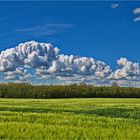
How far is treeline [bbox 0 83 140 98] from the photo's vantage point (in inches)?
5669

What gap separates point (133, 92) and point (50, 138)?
146m

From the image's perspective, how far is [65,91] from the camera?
149125 mm

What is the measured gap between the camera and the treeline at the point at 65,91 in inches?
5669

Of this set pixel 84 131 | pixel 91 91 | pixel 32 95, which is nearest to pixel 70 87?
pixel 91 91

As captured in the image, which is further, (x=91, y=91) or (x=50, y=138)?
(x=91, y=91)

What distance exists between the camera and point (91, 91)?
152m

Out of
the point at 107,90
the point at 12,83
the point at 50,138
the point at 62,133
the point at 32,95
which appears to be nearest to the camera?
the point at 50,138

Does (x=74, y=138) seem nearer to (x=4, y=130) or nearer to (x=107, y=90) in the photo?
(x=4, y=130)

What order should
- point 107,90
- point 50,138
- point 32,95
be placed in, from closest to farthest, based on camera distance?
point 50,138
point 32,95
point 107,90

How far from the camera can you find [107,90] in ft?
513

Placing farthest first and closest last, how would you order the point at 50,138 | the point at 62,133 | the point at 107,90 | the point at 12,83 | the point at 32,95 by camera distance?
1. the point at 12,83
2. the point at 107,90
3. the point at 32,95
4. the point at 62,133
5. the point at 50,138

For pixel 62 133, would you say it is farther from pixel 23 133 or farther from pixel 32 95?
pixel 32 95

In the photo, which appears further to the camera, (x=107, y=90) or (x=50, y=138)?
(x=107, y=90)

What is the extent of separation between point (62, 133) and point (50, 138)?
3.52ft
